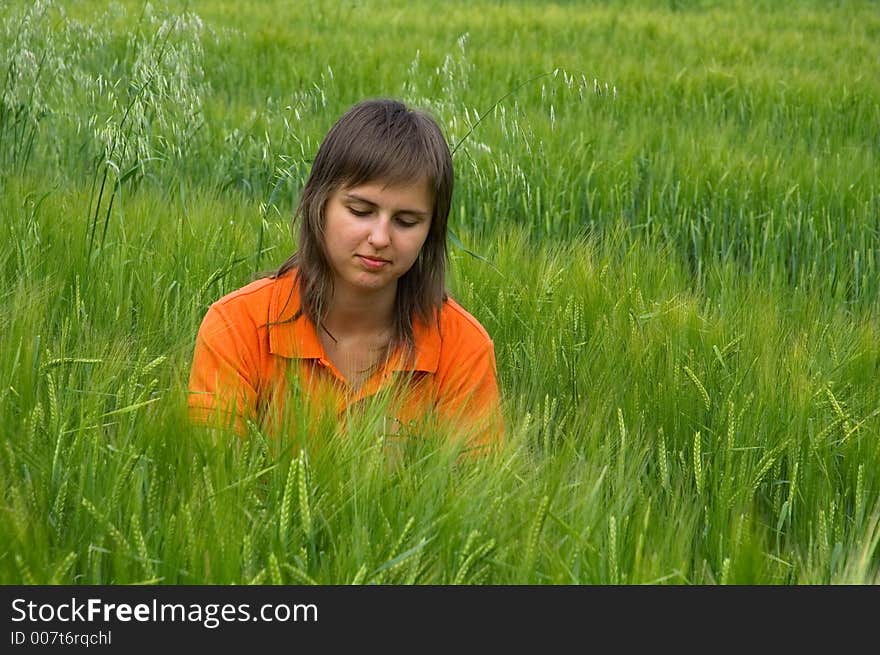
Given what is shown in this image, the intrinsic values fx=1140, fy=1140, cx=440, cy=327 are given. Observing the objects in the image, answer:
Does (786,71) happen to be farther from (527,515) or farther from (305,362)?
(527,515)

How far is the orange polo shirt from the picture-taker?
5.96 feet

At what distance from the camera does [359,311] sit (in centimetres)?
195

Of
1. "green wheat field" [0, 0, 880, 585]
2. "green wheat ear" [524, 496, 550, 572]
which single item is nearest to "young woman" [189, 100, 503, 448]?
"green wheat field" [0, 0, 880, 585]

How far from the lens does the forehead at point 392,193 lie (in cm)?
181

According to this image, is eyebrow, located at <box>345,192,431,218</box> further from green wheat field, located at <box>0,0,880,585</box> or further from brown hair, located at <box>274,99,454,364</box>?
green wheat field, located at <box>0,0,880,585</box>

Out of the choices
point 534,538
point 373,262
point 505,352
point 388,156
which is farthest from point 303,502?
point 505,352

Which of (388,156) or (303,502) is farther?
(388,156)

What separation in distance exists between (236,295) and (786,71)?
4.88 metres

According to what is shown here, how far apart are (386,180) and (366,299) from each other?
0.76 feet

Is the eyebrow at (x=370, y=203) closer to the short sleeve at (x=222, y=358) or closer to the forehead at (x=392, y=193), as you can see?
the forehead at (x=392, y=193)

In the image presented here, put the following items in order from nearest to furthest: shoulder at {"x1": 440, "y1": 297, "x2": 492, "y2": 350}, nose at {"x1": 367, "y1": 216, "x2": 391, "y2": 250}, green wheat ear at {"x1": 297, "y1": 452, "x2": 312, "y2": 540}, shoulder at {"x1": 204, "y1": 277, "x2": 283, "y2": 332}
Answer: green wheat ear at {"x1": 297, "y1": 452, "x2": 312, "y2": 540}
nose at {"x1": 367, "y1": 216, "x2": 391, "y2": 250}
shoulder at {"x1": 204, "y1": 277, "x2": 283, "y2": 332}
shoulder at {"x1": 440, "y1": 297, "x2": 492, "y2": 350}

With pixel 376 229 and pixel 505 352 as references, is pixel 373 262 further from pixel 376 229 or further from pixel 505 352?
pixel 505 352

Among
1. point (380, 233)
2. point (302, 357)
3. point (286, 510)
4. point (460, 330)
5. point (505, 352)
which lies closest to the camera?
point (286, 510)

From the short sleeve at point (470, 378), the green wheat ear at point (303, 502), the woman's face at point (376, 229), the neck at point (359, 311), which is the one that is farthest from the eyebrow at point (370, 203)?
the green wheat ear at point (303, 502)
